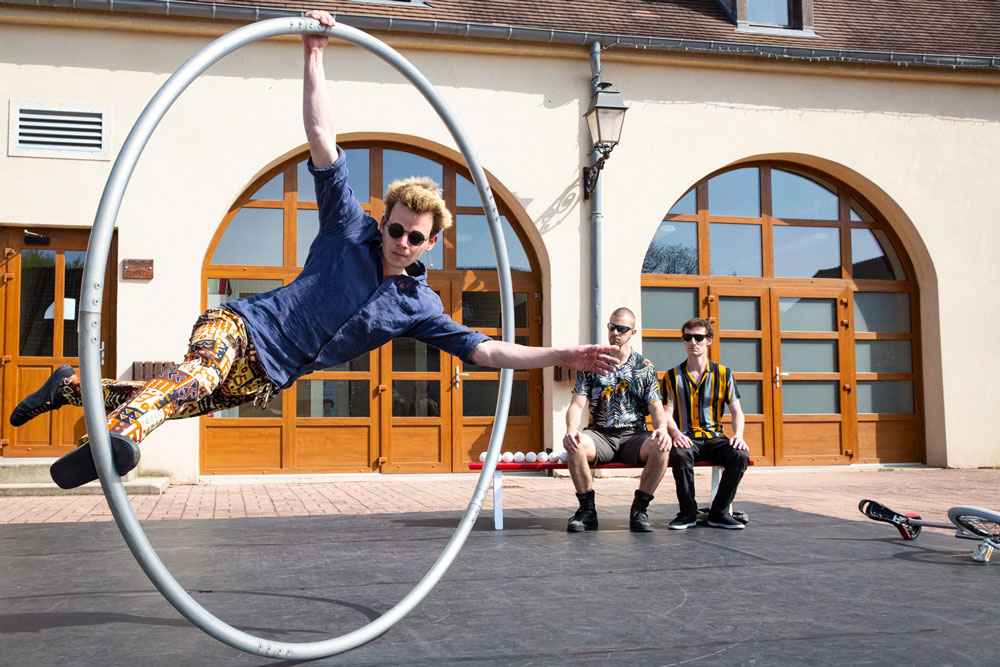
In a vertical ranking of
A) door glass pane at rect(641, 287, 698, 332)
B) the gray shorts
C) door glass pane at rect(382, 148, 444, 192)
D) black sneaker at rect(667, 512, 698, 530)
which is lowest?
black sneaker at rect(667, 512, 698, 530)

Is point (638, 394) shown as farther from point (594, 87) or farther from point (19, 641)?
point (594, 87)

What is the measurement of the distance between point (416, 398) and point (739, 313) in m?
4.05

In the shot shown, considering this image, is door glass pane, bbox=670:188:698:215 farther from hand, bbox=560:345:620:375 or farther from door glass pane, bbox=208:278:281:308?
hand, bbox=560:345:620:375

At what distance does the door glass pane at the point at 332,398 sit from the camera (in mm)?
9594

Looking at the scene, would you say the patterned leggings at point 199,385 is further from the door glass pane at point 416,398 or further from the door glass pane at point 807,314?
the door glass pane at point 807,314

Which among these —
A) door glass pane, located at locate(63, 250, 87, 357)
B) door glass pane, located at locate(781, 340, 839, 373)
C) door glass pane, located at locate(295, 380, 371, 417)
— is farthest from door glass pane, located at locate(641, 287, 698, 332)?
door glass pane, located at locate(63, 250, 87, 357)

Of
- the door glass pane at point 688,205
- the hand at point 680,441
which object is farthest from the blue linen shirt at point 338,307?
the door glass pane at point 688,205

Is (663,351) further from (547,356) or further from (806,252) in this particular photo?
(547,356)

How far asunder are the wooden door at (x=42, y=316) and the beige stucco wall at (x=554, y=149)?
1.01ft

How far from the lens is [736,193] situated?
10.7 m

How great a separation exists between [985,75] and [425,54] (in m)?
7.04

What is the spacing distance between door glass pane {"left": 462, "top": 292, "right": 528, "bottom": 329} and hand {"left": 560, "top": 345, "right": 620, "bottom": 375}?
22.8ft

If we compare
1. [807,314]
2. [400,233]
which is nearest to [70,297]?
[400,233]

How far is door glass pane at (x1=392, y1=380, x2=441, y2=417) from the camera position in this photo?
9812mm
